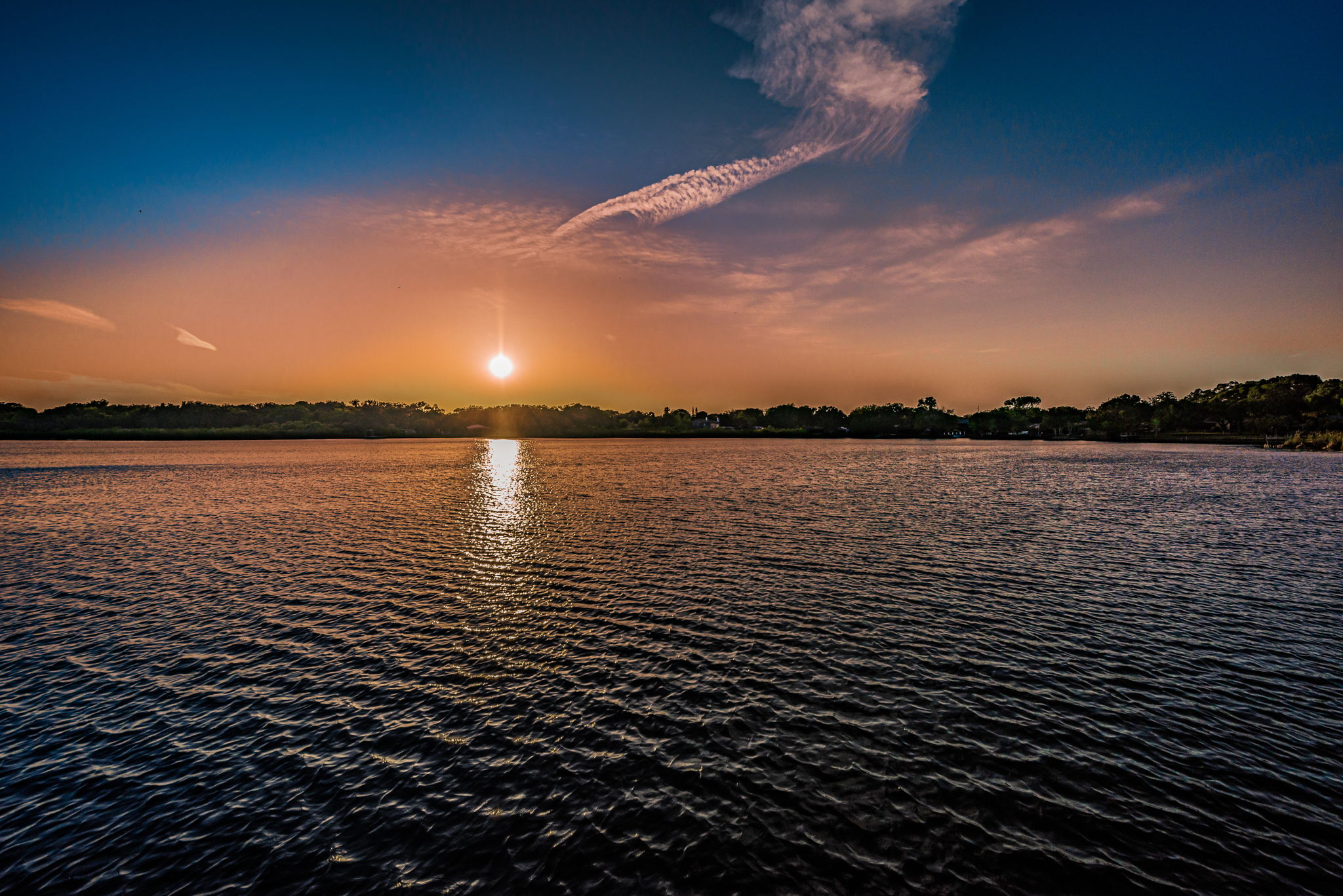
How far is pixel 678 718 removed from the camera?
1762 cm

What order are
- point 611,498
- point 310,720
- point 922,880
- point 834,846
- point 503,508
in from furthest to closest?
point 611,498 → point 503,508 → point 310,720 → point 834,846 → point 922,880

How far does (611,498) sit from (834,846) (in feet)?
205

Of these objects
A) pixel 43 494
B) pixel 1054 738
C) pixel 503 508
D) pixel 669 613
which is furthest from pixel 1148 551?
pixel 43 494

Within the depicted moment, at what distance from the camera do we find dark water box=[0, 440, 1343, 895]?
39.3 feet

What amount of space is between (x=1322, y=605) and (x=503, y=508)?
6814cm

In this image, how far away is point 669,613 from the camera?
27562mm

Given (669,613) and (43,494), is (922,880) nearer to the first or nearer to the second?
(669,613)

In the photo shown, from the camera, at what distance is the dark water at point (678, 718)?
11984mm

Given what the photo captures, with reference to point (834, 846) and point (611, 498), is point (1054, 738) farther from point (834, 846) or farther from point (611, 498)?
point (611, 498)

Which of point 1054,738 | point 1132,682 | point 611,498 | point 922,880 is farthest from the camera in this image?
point 611,498

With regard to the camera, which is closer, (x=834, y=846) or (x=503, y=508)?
(x=834, y=846)

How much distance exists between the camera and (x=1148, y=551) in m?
39.5

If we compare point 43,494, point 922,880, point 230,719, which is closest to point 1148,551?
point 922,880

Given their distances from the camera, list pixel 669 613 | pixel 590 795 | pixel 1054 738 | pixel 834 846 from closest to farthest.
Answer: pixel 834 846, pixel 590 795, pixel 1054 738, pixel 669 613
